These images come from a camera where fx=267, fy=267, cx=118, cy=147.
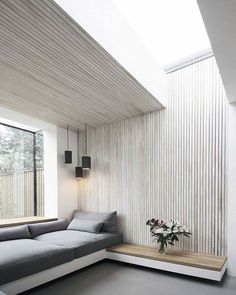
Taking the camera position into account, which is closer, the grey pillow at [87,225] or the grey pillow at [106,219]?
the grey pillow at [87,225]

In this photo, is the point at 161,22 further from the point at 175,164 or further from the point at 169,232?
the point at 169,232

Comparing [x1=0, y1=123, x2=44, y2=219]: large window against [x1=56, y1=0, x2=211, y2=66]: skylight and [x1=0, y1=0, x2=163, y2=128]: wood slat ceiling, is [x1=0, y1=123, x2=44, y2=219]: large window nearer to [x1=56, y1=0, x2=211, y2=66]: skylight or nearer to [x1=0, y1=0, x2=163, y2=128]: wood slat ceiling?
[x1=0, y1=0, x2=163, y2=128]: wood slat ceiling

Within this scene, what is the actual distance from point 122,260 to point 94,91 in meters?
2.71

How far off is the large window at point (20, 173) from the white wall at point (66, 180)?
0.52 m

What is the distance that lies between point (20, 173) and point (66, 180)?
0.94m

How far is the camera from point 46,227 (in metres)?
4.76

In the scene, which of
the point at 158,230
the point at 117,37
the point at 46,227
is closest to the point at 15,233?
the point at 46,227

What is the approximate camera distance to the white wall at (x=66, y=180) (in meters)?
5.46

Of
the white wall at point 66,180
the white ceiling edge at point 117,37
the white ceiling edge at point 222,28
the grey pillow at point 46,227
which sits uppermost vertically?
the white ceiling edge at point 117,37

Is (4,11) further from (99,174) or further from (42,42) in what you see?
(99,174)

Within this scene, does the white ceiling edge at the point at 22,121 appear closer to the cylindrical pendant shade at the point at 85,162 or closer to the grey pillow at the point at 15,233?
the cylindrical pendant shade at the point at 85,162

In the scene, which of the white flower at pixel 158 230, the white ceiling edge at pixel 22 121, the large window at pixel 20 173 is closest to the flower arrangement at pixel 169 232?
the white flower at pixel 158 230

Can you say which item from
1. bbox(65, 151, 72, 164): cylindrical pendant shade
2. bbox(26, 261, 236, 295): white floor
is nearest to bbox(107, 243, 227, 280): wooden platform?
bbox(26, 261, 236, 295): white floor

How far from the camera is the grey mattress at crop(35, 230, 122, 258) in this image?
402 centimetres
